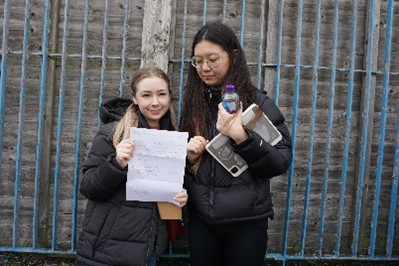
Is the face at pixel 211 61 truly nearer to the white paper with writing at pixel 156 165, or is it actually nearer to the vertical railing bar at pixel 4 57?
the white paper with writing at pixel 156 165

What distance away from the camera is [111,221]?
2.71 m

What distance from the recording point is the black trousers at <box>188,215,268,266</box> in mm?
2750

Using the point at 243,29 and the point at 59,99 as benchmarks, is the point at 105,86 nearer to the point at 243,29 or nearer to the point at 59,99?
the point at 59,99

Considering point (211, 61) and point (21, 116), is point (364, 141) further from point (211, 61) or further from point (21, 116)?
point (21, 116)

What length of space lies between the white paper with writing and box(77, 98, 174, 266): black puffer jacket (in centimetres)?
7

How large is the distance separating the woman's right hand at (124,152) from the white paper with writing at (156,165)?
0.05 m

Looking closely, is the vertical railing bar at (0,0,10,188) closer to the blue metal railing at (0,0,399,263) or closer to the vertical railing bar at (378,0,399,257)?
the blue metal railing at (0,0,399,263)

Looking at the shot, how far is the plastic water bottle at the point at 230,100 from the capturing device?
2.57 m

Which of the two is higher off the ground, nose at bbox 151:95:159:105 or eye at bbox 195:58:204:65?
eye at bbox 195:58:204:65

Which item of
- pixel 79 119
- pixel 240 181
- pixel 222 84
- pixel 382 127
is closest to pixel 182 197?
pixel 240 181

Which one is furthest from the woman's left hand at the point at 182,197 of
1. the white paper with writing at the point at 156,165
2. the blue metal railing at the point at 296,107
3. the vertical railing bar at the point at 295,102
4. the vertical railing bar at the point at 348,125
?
the vertical railing bar at the point at 348,125

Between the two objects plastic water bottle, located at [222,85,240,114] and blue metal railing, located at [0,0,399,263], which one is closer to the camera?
plastic water bottle, located at [222,85,240,114]

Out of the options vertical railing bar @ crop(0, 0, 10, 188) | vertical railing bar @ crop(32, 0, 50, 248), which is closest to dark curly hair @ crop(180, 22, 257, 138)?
vertical railing bar @ crop(32, 0, 50, 248)

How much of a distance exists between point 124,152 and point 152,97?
1.25 feet
